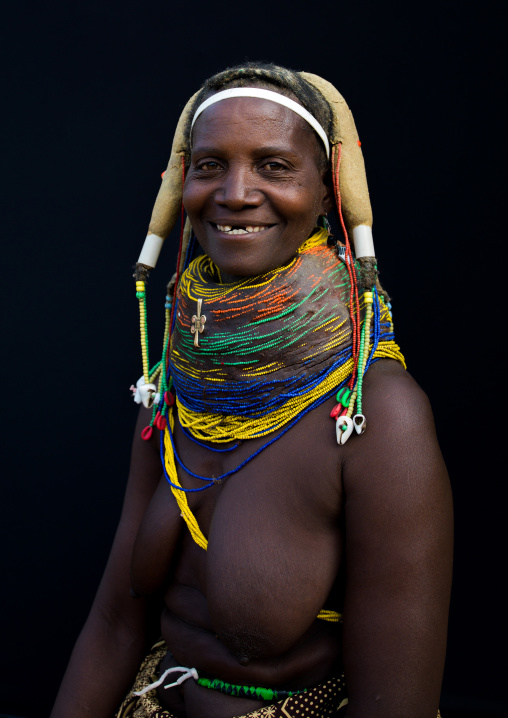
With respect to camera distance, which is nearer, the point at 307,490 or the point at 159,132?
the point at 307,490

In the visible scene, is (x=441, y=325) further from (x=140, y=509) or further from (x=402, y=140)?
(x=140, y=509)

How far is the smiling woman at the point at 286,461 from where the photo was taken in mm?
1368

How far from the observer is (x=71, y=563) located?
283 cm

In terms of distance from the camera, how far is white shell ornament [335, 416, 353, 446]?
139 cm

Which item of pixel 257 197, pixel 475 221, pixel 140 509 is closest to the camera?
pixel 257 197

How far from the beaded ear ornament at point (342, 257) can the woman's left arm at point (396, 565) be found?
76mm

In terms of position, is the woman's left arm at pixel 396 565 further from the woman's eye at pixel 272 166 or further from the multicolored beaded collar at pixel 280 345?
the woman's eye at pixel 272 166

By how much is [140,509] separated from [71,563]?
117 centimetres

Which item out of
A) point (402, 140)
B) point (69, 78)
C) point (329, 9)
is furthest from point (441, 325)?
point (69, 78)

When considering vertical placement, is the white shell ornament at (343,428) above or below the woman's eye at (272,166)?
below

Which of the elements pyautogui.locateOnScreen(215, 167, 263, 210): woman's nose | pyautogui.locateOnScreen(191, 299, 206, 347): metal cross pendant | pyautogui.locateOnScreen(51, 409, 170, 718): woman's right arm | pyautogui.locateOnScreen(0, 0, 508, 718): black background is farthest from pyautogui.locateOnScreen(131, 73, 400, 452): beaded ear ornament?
pyautogui.locateOnScreen(0, 0, 508, 718): black background

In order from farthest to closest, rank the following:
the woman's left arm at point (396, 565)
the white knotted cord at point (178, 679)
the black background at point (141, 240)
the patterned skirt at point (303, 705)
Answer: the black background at point (141, 240) < the white knotted cord at point (178, 679) < the patterned skirt at point (303, 705) < the woman's left arm at point (396, 565)

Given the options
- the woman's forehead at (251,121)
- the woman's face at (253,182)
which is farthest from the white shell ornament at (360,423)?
the woman's forehead at (251,121)

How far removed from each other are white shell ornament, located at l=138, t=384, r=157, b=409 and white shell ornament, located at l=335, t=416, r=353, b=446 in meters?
0.57
